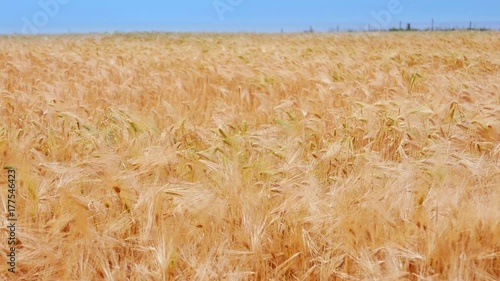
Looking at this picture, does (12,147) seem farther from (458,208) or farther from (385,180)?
(458,208)

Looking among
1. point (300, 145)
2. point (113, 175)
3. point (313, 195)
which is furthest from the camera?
point (300, 145)

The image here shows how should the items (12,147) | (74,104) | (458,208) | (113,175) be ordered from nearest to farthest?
(458,208) < (113,175) < (12,147) < (74,104)

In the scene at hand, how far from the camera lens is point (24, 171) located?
253 cm

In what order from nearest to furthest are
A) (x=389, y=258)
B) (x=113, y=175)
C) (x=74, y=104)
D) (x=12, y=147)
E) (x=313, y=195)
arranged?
1. (x=389, y=258)
2. (x=313, y=195)
3. (x=113, y=175)
4. (x=12, y=147)
5. (x=74, y=104)

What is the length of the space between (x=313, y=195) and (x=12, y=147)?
1.75 metres

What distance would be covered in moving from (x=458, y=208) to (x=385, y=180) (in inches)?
17.7

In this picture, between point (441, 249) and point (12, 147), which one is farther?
point (12, 147)

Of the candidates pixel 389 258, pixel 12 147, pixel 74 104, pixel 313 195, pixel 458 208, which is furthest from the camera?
pixel 74 104

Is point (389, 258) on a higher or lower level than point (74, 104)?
lower

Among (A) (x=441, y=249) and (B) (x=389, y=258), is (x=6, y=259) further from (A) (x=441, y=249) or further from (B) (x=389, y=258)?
(A) (x=441, y=249)

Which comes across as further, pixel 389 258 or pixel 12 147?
pixel 12 147

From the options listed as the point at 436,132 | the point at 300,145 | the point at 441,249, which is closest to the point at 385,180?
the point at 441,249

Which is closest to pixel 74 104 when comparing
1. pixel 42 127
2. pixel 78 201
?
pixel 42 127

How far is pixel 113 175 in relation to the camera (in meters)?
2.43
